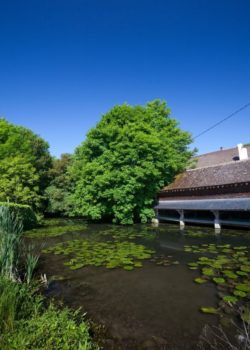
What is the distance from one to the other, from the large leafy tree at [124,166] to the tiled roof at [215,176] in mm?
1472


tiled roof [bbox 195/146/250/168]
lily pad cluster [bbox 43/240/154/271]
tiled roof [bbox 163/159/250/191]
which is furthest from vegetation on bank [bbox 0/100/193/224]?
tiled roof [bbox 195/146/250/168]

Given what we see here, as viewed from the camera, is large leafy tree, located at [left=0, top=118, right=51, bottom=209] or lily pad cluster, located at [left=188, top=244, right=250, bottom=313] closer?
lily pad cluster, located at [left=188, top=244, right=250, bottom=313]

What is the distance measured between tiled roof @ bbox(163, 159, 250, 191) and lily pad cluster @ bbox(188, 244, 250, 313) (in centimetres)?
710

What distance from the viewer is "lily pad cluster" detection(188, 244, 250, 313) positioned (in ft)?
18.2

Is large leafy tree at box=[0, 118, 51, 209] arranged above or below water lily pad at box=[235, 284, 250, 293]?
above

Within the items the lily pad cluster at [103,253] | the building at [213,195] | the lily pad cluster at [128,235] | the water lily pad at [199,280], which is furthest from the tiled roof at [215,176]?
the water lily pad at [199,280]

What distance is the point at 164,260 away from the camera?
8688mm

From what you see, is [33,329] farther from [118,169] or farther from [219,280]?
[118,169]

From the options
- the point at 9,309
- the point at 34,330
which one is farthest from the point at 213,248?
the point at 9,309

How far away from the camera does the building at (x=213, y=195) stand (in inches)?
579

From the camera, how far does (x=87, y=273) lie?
24.4 ft

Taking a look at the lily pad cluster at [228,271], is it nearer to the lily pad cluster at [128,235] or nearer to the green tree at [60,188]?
the lily pad cluster at [128,235]

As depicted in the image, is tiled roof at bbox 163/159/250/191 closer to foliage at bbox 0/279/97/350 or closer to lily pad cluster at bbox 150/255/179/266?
lily pad cluster at bbox 150/255/179/266

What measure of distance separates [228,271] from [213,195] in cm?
1027
